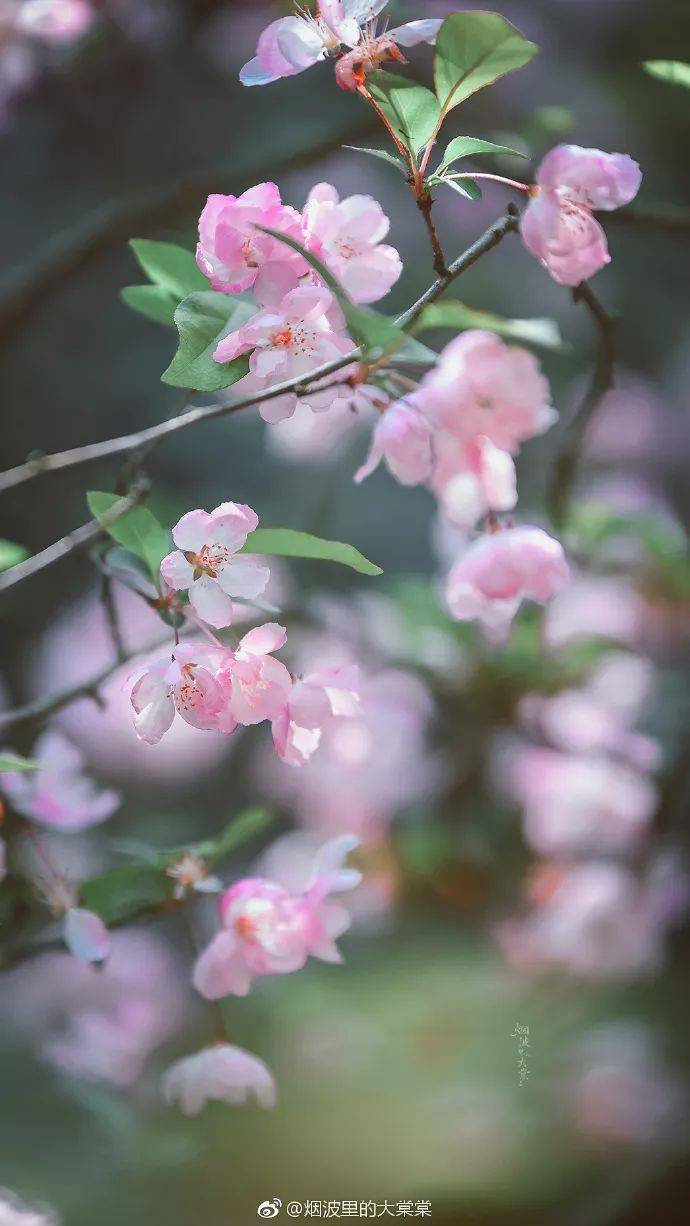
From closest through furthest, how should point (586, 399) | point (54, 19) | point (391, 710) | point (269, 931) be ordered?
1. point (269, 931)
2. point (586, 399)
3. point (54, 19)
4. point (391, 710)

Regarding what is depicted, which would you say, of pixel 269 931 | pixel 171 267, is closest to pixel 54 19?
pixel 171 267

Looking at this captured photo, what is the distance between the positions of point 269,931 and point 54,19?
2.30 ft

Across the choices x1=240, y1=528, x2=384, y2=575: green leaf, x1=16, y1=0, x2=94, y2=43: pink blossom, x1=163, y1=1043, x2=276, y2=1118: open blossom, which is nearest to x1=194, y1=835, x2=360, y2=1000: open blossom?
x1=163, y1=1043, x2=276, y2=1118: open blossom

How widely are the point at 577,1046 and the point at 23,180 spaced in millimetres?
870

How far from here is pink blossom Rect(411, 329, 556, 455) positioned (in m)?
0.37

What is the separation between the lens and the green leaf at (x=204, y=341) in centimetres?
34

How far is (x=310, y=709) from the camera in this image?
0.39 m

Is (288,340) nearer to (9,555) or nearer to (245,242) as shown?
(245,242)

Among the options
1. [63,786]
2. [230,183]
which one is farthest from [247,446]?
[63,786]

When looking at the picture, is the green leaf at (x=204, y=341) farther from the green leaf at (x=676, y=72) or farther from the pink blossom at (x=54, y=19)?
the pink blossom at (x=54, y=19)

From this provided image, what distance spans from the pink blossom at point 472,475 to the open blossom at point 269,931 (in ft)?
0.53

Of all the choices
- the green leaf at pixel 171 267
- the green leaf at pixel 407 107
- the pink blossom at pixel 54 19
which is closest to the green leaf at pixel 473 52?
the green leaf at pixel 407 107

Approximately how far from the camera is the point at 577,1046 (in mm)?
775

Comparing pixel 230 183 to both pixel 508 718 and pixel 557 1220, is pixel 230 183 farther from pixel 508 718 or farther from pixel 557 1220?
pixel 557 1220
